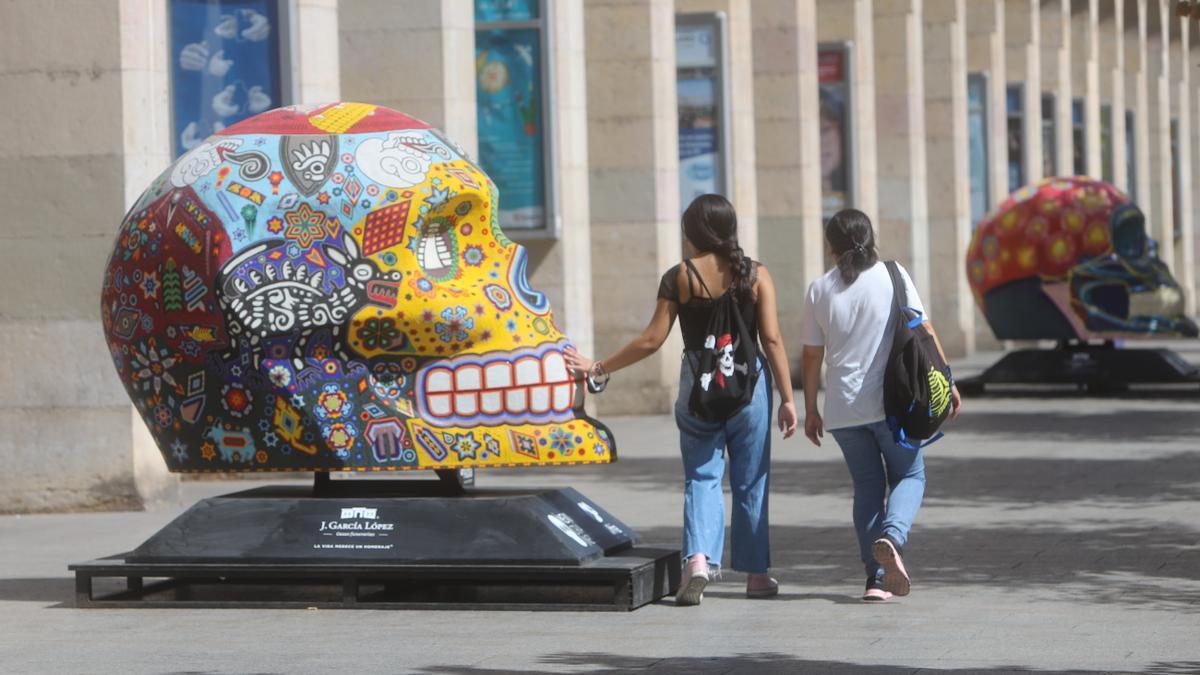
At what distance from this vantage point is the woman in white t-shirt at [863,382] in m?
10.2

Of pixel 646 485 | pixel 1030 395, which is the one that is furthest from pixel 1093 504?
pixel 1030 395

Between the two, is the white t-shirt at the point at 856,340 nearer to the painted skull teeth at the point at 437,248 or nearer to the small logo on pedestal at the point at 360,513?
the painted skull teeth at the point at 437,248

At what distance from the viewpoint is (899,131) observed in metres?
36.3

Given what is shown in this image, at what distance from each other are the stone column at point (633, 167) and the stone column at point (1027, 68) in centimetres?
2029

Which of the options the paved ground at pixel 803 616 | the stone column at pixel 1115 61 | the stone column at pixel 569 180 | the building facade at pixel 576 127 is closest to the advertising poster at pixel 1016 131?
the building facade at pixel 576 127

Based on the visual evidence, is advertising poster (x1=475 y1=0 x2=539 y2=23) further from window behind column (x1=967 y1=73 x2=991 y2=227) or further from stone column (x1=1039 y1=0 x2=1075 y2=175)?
stone column (x1=1039 y1=0 x2=1075 y2=175)

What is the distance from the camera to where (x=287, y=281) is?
1022 centimetres

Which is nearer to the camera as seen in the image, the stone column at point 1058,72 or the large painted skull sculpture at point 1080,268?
the large painted skull sculpture at point 1080,268

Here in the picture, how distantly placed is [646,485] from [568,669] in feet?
27.1

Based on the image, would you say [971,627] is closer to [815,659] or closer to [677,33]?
[815,659]

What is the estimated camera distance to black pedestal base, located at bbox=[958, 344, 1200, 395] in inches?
1021

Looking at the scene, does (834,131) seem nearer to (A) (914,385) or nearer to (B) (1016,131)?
(B) (1016,131)

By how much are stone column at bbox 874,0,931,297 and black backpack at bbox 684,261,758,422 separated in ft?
85.4

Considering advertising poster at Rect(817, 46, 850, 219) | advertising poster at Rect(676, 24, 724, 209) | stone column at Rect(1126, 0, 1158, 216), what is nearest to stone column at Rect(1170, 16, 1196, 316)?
stone column at Rect(1126, 0, 1158, 216)
